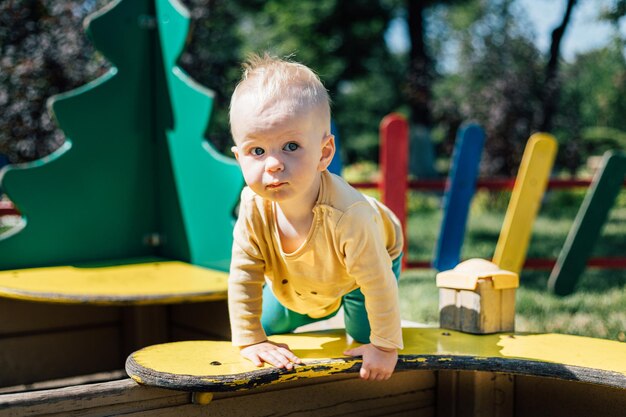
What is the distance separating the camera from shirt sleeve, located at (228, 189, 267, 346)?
2088 millimetres

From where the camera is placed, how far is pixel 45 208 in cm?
378

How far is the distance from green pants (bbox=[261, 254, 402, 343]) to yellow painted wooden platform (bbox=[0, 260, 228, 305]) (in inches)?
23.2

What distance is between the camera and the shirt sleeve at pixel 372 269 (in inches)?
76.7

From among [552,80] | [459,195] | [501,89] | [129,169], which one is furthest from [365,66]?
[129,169]

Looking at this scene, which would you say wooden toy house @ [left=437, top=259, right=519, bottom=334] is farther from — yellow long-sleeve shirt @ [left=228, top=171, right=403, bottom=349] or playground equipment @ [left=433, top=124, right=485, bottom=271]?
playground equipment @ [left=433, top=124, right=485, bottom=271]

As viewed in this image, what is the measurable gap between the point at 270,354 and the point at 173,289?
1111 mm

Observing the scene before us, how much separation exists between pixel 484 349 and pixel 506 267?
2.44 meters

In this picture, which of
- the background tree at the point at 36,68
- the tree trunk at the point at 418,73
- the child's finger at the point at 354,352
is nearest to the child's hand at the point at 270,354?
the child's finger at the point at 354,352

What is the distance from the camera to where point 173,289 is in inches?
120

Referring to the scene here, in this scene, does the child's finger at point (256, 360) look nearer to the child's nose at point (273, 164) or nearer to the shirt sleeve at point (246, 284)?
the shirt sleeve at point (246, 284)

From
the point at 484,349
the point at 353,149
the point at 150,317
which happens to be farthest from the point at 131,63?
the point at 353,149

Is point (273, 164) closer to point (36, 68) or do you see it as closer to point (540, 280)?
point (540, 280)

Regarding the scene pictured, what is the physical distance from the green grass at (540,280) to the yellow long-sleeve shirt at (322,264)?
2.35m

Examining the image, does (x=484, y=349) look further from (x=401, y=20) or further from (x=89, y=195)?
(x=401, y=20)
